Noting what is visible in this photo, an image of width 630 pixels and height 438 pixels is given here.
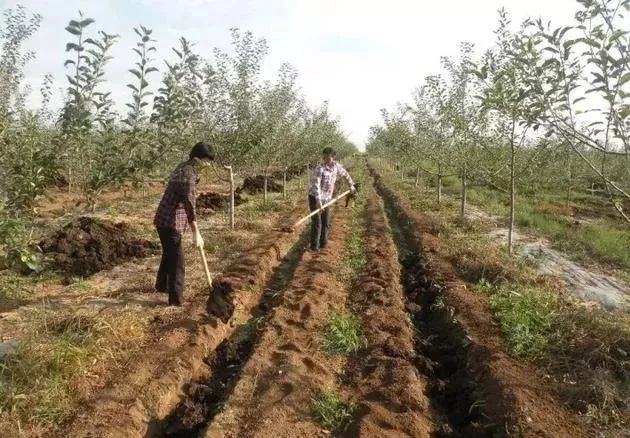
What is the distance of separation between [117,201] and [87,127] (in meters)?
12.1

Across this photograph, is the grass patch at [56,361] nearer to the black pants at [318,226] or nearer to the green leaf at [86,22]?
the green leaf at [86,22]

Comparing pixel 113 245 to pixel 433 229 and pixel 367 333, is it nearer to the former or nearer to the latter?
pixel 367 333

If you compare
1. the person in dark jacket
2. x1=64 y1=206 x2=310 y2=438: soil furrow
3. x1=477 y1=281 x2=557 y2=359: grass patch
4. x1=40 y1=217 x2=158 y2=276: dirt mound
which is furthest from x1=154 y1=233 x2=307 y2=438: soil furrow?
x1=477 y1=281 x2=557 y2=359: grass patch

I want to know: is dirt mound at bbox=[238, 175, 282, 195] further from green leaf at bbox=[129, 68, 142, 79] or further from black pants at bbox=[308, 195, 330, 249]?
green leaf at bbox=[129, 68, 142, 79]

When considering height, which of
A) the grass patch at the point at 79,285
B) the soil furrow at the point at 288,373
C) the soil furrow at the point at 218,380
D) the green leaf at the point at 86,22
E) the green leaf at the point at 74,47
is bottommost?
the soil furrow at the point at 218,380

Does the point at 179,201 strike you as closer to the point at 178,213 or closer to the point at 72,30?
the point at 178,213

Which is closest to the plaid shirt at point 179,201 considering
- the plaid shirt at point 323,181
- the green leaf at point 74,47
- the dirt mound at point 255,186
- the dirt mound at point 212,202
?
the green leaf at point 74,47

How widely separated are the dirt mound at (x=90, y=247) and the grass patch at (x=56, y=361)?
2440mm

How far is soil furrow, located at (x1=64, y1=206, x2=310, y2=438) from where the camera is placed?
412cm

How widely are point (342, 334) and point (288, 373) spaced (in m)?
1.12

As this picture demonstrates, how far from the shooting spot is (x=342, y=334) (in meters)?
6.04

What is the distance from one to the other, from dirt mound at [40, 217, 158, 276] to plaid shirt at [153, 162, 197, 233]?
7.76ft

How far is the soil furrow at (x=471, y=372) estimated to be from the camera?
443 centimetres

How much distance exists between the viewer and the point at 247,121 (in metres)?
12.9
